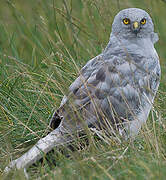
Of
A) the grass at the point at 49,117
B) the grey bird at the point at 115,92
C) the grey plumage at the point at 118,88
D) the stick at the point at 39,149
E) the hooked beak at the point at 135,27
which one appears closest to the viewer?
the grass at the point at 49,117

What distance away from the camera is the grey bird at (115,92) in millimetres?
4008

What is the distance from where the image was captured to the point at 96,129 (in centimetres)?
416

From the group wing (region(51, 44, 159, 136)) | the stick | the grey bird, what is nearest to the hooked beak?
the grey bird

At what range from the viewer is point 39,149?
12.7 ft

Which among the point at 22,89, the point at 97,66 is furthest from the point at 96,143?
the point at 22,89

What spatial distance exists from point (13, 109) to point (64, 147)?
3.31 feet

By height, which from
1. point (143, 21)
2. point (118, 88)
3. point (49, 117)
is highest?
point (143, 21)

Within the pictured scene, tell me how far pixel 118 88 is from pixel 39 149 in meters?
0.81

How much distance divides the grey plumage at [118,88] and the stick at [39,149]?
10 centimetres

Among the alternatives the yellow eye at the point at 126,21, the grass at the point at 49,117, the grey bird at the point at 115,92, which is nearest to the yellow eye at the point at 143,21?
the grey bird at the point at 115,92

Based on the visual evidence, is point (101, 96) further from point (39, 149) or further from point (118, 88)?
point (39, 149)

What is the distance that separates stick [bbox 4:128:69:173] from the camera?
148 inches

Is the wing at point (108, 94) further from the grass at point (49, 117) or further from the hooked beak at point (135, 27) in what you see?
the hooked beak at point (135, 27)

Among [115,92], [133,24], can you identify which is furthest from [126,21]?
[115,92]
